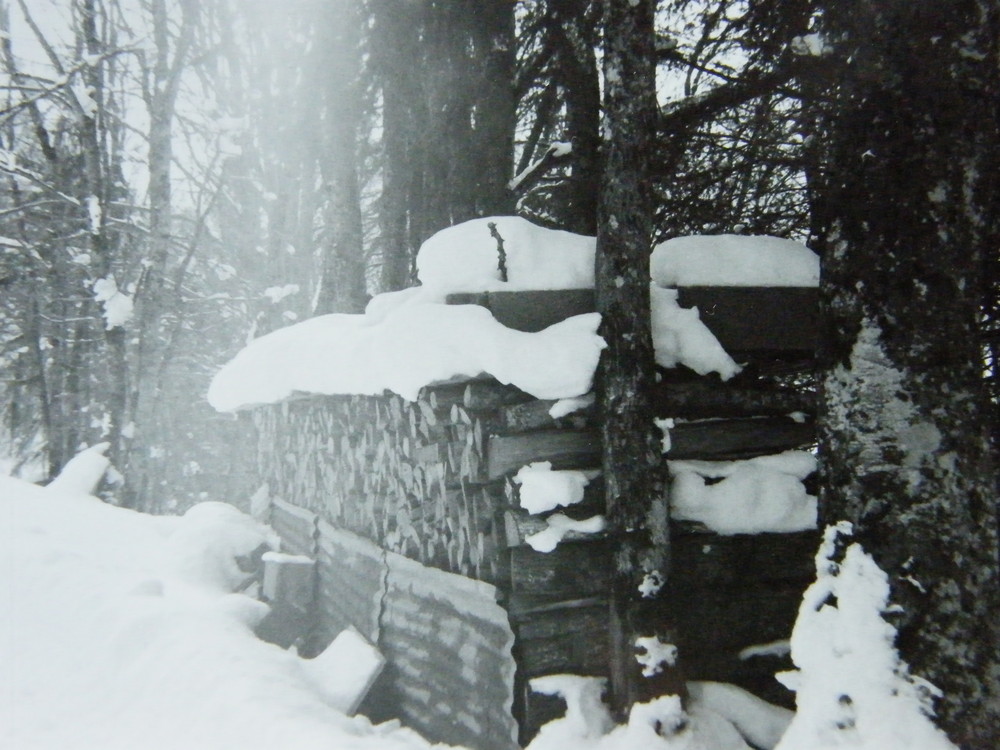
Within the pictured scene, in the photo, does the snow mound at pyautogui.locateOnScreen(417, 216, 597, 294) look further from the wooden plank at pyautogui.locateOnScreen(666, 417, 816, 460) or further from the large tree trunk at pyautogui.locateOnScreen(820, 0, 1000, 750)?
the large tree trunk at pyautogui.locateOnScreen(820, 0, 1000, 750)

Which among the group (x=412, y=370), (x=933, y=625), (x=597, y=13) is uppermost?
(x=597, y=13)

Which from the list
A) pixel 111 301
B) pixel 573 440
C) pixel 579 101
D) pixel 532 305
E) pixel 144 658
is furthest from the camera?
pixel 111 301

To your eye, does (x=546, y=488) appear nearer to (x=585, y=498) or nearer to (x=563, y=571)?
Result: (x=585, y=498)

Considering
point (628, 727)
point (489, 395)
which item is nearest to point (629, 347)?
point (489, 395)

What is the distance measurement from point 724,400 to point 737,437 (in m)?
0.22

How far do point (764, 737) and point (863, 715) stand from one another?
1095 mm

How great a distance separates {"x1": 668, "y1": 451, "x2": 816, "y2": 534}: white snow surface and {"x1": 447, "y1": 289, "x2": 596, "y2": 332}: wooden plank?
3.29ft

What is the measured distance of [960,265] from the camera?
8.38 ft

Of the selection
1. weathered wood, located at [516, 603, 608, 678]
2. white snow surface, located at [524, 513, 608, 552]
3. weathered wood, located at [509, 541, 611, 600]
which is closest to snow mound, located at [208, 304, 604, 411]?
white snow surface, located at [524, 513, 608, 552]

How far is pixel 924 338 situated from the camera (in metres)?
2.57

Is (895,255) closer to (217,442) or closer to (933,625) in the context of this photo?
(933,625)

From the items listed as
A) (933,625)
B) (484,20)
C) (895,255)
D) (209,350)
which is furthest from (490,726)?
(209,350)

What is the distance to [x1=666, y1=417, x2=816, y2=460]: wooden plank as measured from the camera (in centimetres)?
386

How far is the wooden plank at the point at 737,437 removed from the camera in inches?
152
